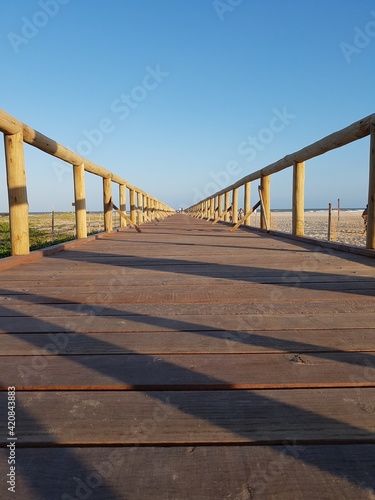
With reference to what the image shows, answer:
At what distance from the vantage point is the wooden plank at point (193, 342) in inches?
46.6

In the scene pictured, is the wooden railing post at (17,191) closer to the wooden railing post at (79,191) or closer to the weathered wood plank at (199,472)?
the wooden railing post at (79,191)

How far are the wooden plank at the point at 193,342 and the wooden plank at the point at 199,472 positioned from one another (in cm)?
46

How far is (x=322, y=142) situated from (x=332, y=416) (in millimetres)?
3501

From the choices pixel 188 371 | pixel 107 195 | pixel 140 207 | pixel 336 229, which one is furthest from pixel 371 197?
pixel 336 229

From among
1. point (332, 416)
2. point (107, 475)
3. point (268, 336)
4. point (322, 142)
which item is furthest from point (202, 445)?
point (322, 142)

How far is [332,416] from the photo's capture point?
2.70 feet

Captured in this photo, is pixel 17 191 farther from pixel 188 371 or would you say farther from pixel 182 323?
pixel 188 371

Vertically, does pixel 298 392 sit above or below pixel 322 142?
below

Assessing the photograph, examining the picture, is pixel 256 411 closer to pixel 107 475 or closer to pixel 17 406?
pixel 107 475

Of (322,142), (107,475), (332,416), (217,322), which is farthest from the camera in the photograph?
(322,142)

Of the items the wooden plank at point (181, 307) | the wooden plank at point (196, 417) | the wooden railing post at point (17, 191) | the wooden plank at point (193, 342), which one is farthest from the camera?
the wooden railing post at point (17, 191)

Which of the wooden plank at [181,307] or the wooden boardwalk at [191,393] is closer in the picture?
the wooden boardwalk at [191,393]

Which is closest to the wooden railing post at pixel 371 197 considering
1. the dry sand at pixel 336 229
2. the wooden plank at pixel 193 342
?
the wooden plank at pixel 193 342

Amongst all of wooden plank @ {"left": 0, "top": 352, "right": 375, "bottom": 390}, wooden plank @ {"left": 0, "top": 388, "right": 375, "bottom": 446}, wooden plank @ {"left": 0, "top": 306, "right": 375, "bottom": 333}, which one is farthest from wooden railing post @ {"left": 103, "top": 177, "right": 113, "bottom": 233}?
wooden plank @ {"left": 0, "top": 388, "right": 375, "bottom": 446}
